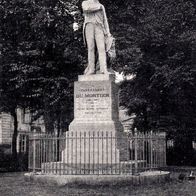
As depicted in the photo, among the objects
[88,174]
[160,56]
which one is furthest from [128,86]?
[88,174]

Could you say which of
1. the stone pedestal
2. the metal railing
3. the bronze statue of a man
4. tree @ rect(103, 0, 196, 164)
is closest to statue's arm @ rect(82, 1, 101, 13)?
the bronze statue of a man

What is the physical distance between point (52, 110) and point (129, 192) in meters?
14.3

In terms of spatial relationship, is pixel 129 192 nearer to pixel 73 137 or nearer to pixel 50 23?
pixel 73 137

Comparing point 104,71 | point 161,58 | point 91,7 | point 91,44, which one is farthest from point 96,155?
point 161,58

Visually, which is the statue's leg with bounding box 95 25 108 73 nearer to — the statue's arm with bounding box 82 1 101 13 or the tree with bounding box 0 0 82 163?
the statue's arm with bounding box 82 1 101 13

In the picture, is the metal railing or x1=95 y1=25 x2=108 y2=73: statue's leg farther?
x1=95 y1=25 x2=108 y2=73: statue's leg

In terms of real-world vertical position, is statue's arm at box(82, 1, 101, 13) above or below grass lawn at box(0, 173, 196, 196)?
above

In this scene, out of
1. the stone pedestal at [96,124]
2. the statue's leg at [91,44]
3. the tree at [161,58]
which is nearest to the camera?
the stone pedestal at [96,124]

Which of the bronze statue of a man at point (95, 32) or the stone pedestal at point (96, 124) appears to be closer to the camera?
the stone pedestal at point (96, 124)

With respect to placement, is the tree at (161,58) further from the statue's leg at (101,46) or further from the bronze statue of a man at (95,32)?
the statue's leg at (101,46)

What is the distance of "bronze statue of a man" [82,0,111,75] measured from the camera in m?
16.6

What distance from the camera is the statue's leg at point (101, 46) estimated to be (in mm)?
16562

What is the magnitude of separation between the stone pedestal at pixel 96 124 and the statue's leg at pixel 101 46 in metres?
0.34

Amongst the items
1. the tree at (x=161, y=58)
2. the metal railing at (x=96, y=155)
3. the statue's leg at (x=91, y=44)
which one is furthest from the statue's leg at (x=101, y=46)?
the tree at (x=161, y=58)
